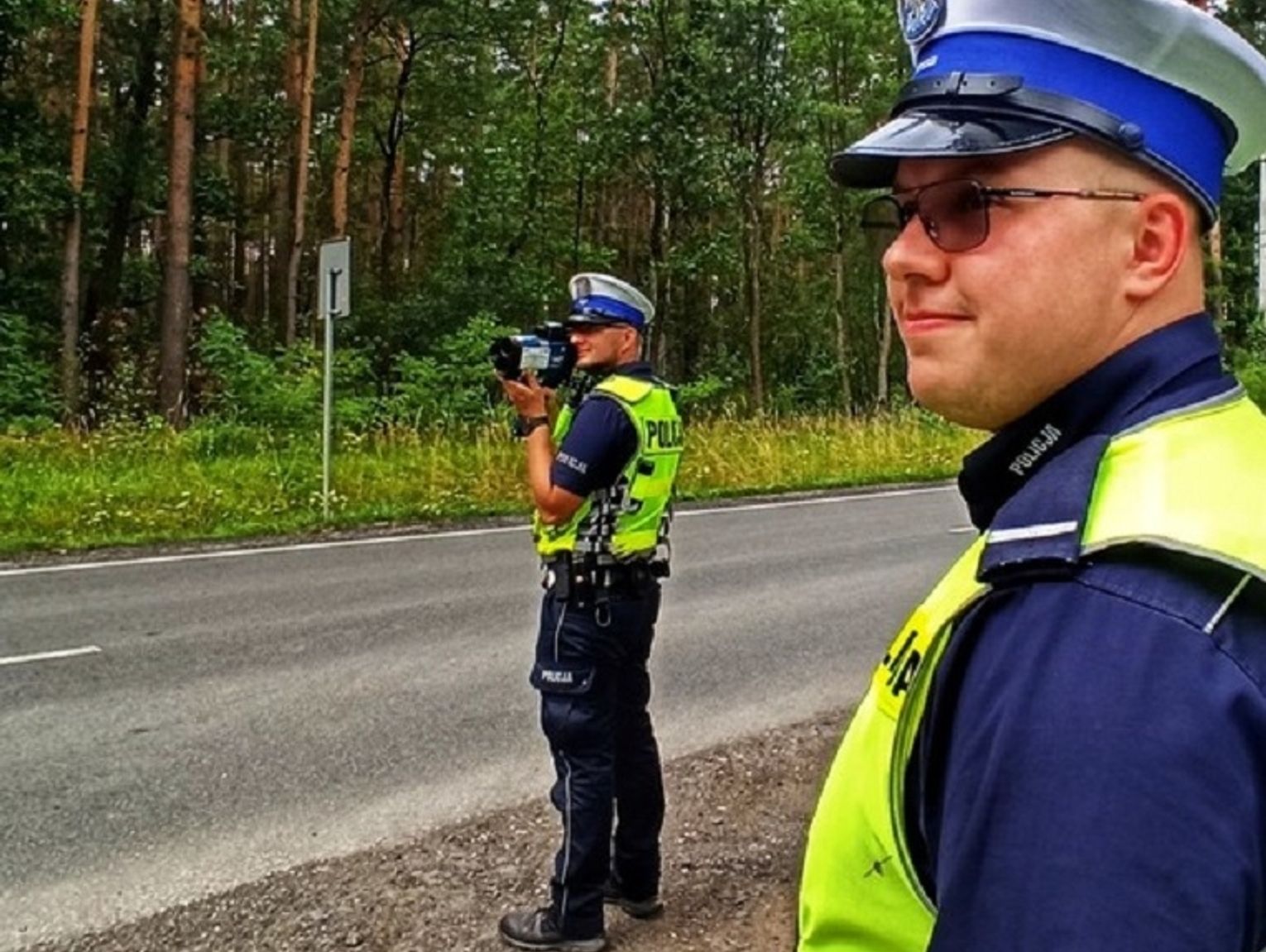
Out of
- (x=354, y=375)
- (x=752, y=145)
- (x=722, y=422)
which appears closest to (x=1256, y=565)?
(x=722, y=422)

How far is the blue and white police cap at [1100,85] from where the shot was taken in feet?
3.22

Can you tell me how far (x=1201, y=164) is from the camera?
1019 mm

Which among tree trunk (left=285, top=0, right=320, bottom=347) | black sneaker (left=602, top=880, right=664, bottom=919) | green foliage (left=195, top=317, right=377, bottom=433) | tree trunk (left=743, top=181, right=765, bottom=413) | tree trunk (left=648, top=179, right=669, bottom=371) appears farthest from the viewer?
tree trunk (left=285, top=0, right=320, bottom=347)

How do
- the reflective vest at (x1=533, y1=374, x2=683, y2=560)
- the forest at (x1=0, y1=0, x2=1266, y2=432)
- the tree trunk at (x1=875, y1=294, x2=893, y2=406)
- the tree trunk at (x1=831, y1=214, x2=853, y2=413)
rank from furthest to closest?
the tree trunk at (x1=831, y1=214, x2=853, y2=413)
the tree trunk at (x1=875, y1=294, x2=893, y2=406)
the forest at (x1=0, y1=0, x2=1266, y2=432)
the reflective vest at (x1=533, y1=374, x2=683, y2=560)

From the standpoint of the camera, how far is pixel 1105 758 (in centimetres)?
75

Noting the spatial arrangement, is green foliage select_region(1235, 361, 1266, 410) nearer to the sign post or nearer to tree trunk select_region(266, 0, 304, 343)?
the sign post

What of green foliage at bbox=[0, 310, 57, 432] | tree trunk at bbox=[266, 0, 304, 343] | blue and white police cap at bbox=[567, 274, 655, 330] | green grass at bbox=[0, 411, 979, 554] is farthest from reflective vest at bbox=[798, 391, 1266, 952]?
tree trunk at bbox=[266, 0, 304, 343]

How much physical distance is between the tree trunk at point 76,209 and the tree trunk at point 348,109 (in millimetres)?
5945

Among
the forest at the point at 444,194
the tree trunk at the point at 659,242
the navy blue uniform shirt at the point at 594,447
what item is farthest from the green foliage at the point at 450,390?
the navy blue uniform shirt at the point at 594,447

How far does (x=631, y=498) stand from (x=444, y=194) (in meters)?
35.5

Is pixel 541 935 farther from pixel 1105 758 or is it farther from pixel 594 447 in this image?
pixel 1105 758

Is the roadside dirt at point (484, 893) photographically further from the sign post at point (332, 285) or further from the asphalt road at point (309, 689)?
the sign post at point (332, 285)

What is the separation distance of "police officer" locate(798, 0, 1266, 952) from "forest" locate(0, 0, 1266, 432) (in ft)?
53.5

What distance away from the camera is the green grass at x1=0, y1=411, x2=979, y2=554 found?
38.1 ft
